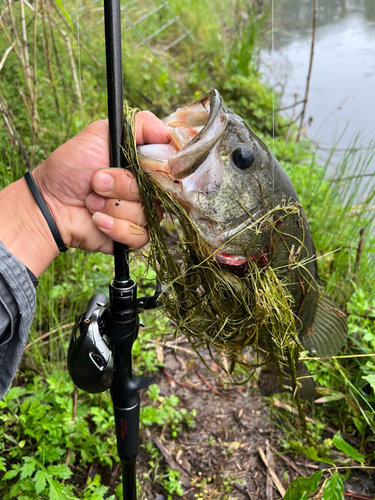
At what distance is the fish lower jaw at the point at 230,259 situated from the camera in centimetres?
121

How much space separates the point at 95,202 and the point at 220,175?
→ 0.40m

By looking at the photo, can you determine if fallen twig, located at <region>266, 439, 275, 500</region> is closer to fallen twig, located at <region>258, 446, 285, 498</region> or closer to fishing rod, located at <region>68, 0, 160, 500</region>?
fallen twig, located at <region>258, 446, 285, 498</region>

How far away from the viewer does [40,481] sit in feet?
4.59

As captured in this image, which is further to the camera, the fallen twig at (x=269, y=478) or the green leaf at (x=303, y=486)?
the fallen twig at (x=269, y=478)

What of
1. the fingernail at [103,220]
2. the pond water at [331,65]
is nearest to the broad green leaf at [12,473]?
the fingernail at [103,220]

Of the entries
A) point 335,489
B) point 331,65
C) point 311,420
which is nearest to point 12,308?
point 335,489

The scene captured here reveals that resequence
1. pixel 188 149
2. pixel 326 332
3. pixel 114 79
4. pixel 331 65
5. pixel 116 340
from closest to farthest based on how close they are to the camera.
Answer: pixel 114 79, pixel 188 149, pixel 116 340, pixel 326 332, pixel 331 65

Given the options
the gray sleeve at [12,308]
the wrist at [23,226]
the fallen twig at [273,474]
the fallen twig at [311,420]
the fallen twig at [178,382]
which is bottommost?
the fallen twig at [273,474]

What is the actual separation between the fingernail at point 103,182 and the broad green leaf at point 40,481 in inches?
41.9

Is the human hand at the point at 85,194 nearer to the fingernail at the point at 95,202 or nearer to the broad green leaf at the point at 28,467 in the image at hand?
the fingernail at the point at 95,202

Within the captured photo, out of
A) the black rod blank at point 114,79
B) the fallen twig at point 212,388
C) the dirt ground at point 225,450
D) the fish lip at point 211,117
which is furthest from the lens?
the fallen twig at point 212,388

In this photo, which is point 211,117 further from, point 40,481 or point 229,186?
point 40,481

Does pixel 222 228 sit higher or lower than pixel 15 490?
higher

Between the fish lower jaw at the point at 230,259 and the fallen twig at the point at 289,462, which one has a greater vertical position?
the fish lower jaw at the point at 230,259
